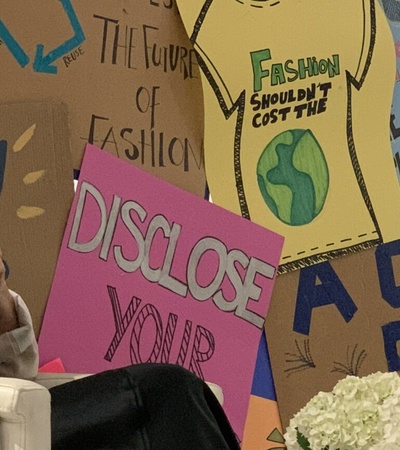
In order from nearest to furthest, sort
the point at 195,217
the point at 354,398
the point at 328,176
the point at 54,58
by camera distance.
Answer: the point at 354,398, the point at 54,58, the point at 195,217, the point at 328,176

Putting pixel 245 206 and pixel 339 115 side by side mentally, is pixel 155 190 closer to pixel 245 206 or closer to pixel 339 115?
pixel 245 206

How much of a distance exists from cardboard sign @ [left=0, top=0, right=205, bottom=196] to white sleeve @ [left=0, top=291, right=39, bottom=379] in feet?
0.99

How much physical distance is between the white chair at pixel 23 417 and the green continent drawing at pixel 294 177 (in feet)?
2.41

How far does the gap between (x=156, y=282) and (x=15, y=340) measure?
348 millimetres

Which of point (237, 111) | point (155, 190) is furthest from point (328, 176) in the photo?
point (155, 190)

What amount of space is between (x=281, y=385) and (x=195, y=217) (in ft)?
1.07

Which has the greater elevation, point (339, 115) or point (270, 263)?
point (339, 115)

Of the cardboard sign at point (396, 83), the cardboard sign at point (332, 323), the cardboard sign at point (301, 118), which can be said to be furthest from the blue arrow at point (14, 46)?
the cardboard sign at point (396, 83)

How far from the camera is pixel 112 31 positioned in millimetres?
1150

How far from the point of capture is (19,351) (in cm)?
87

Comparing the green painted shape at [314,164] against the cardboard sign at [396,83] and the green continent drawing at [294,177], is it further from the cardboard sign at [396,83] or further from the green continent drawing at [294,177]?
the cardboard sign at [396,83]

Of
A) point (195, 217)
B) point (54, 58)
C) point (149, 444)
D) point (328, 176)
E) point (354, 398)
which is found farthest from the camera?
point (328, 176)

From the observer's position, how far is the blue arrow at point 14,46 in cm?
105

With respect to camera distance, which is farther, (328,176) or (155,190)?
(328,176)
